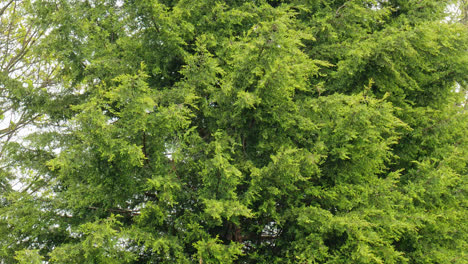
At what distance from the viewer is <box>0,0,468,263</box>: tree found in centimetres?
532

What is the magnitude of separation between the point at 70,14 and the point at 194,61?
215 centimetres

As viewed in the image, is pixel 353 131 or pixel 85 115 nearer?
pixel 85 115

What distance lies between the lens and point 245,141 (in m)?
6.70

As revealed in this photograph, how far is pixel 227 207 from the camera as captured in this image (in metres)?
5.18

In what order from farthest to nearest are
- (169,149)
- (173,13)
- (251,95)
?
(173,13), (169,149), (251,95)

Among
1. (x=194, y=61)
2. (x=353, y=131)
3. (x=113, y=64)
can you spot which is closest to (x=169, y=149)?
(x=194, y=61)

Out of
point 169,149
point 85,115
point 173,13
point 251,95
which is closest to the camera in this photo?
point 85,115

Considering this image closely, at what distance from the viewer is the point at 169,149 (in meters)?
5.93

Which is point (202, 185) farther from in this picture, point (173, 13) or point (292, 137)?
point (173, 13)

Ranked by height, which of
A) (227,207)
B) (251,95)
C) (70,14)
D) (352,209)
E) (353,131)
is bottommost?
(352,209)

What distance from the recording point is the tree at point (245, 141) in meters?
5.32

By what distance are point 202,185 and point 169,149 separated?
754 mm

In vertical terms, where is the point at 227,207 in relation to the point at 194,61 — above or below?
below

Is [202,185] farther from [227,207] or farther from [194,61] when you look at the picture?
[194,61]
